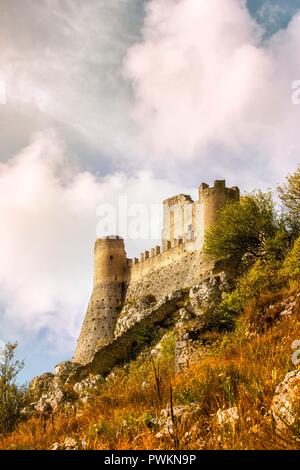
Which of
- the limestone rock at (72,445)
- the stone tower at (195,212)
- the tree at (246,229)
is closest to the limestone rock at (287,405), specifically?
the limestone rock at (72,445)

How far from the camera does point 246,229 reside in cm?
2748

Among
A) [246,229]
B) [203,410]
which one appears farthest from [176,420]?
[246,229]

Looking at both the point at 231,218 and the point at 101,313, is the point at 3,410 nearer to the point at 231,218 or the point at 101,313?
the point at 231,218

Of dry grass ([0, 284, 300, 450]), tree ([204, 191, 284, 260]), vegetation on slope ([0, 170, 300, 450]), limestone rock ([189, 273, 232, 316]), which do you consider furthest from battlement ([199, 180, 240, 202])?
dry grass ([0, 284, 300, 450])

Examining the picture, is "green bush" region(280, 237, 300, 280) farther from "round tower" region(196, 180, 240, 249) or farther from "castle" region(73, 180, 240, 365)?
"castle" region(73, 180, 240, 365)

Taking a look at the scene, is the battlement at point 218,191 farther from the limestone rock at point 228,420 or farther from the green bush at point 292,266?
the limestone rock at point 228,420

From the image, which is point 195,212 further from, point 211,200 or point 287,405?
point 287,405

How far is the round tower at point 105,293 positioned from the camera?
40250 mm

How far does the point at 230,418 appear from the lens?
19.8 feet

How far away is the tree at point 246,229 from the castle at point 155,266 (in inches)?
146

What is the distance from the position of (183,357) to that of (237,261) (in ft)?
49.2

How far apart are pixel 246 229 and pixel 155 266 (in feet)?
43.7

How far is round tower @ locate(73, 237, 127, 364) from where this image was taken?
132 ft

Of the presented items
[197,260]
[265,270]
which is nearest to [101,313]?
[197,260]
